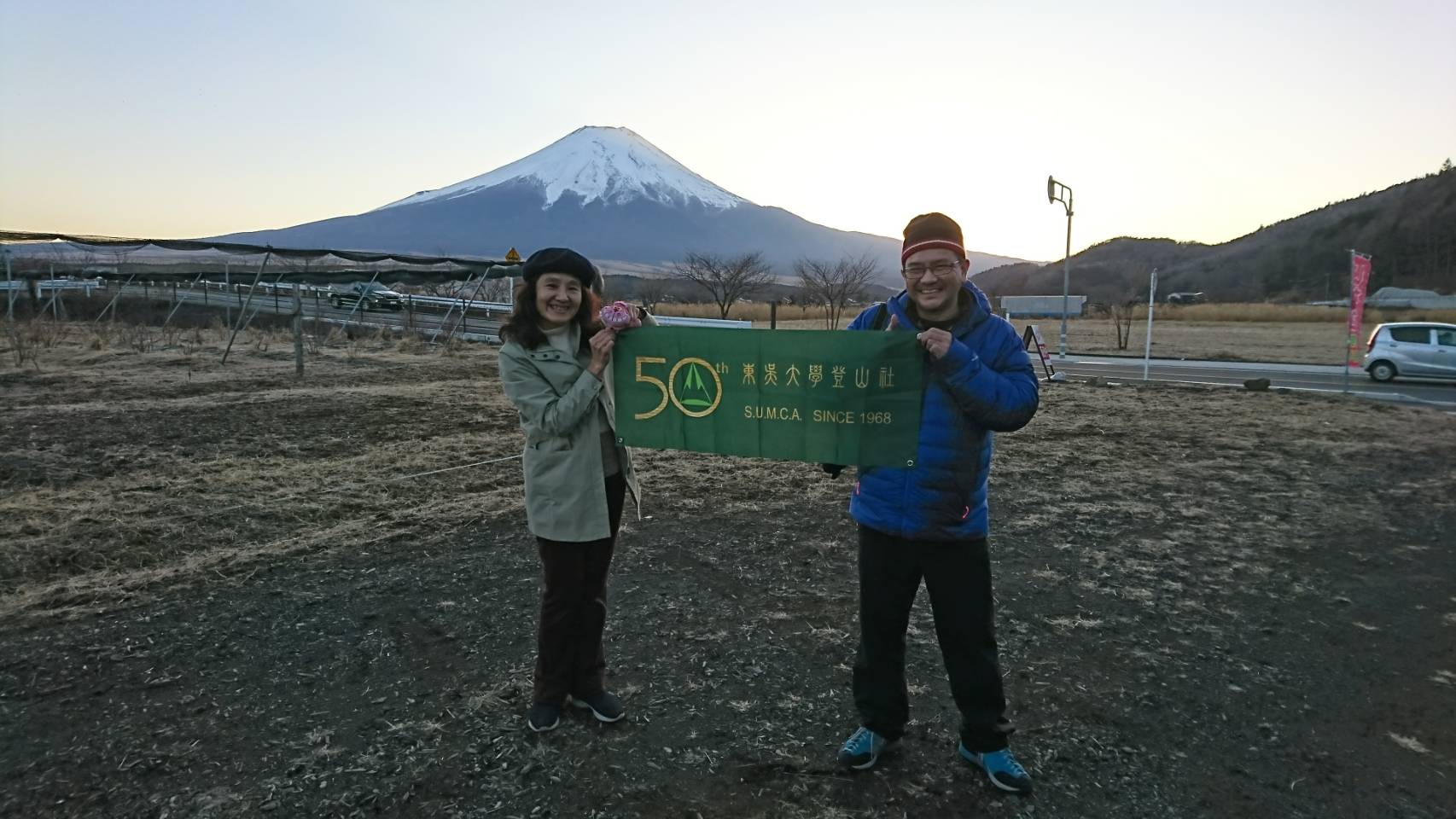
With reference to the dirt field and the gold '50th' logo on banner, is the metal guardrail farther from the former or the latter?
the gold '50th' logo on banner

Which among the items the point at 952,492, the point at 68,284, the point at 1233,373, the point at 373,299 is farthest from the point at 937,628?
the point at 68,284

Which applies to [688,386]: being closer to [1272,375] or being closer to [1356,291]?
[1356,291]

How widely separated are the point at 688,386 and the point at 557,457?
60 cm

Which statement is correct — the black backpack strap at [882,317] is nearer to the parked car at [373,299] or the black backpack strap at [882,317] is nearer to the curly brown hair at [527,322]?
the curly brown hair at [527,322]

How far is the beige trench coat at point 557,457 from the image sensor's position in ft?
8.86

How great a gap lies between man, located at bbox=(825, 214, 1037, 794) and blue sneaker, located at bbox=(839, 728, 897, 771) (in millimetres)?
301

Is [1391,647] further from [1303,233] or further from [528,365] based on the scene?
[1303,233]

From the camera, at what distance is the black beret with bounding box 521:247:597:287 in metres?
2.71

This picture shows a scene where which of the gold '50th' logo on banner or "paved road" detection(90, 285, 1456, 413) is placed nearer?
the gold '50th' logo on banner

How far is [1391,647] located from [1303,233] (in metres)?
124

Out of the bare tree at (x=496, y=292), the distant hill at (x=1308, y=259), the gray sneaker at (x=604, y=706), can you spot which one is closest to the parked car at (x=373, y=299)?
the bare tree at (x=496, y=292)

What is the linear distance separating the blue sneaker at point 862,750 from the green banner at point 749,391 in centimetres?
98

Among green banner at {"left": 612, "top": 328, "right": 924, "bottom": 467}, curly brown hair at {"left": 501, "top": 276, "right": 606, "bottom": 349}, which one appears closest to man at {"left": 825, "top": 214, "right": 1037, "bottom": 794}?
green banner at {"left": 612, "top": 328, "right": 924, "bottom": 467}

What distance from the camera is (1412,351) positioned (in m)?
16.4
